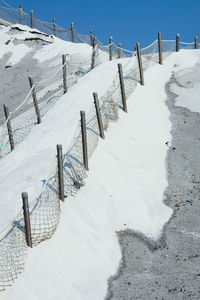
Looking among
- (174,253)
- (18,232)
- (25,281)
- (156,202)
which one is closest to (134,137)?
(156,202)

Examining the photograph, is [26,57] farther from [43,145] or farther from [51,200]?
[51,200]

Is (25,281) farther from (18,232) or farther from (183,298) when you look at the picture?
(183,298)

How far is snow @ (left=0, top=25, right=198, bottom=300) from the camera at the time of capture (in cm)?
755

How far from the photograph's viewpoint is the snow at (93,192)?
24.8 feet

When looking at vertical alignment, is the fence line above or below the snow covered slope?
below

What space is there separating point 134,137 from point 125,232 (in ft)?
16.7

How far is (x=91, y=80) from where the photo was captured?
61.1 feet

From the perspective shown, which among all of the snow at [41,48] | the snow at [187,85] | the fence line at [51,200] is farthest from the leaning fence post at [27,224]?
the snow at [41,48]

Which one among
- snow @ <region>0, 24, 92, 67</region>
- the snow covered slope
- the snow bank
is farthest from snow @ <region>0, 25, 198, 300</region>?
snow @ <region>0, 24, 92, 67</region>

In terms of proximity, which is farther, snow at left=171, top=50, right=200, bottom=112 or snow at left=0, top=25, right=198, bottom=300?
snow at left=171, top=50, right=200, bottom=112

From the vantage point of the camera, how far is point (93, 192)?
10406mm

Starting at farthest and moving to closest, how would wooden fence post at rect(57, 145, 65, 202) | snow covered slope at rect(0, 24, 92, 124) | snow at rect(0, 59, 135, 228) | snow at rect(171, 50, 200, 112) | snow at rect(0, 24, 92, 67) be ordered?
snow at rect(0, 24, 92, 67) → snow covered slope at rect(0, 24, 92, 124) → snow at rect(171, 50, 200, 112) → snow at rect(0, 59, 135, 228) → wooden fence post at rect(57, 145, 65, 202)

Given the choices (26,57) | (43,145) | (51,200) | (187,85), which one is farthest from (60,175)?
(26,57)

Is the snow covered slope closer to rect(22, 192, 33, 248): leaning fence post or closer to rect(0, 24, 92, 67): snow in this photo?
rect(0, 24, 92, 67): snow
